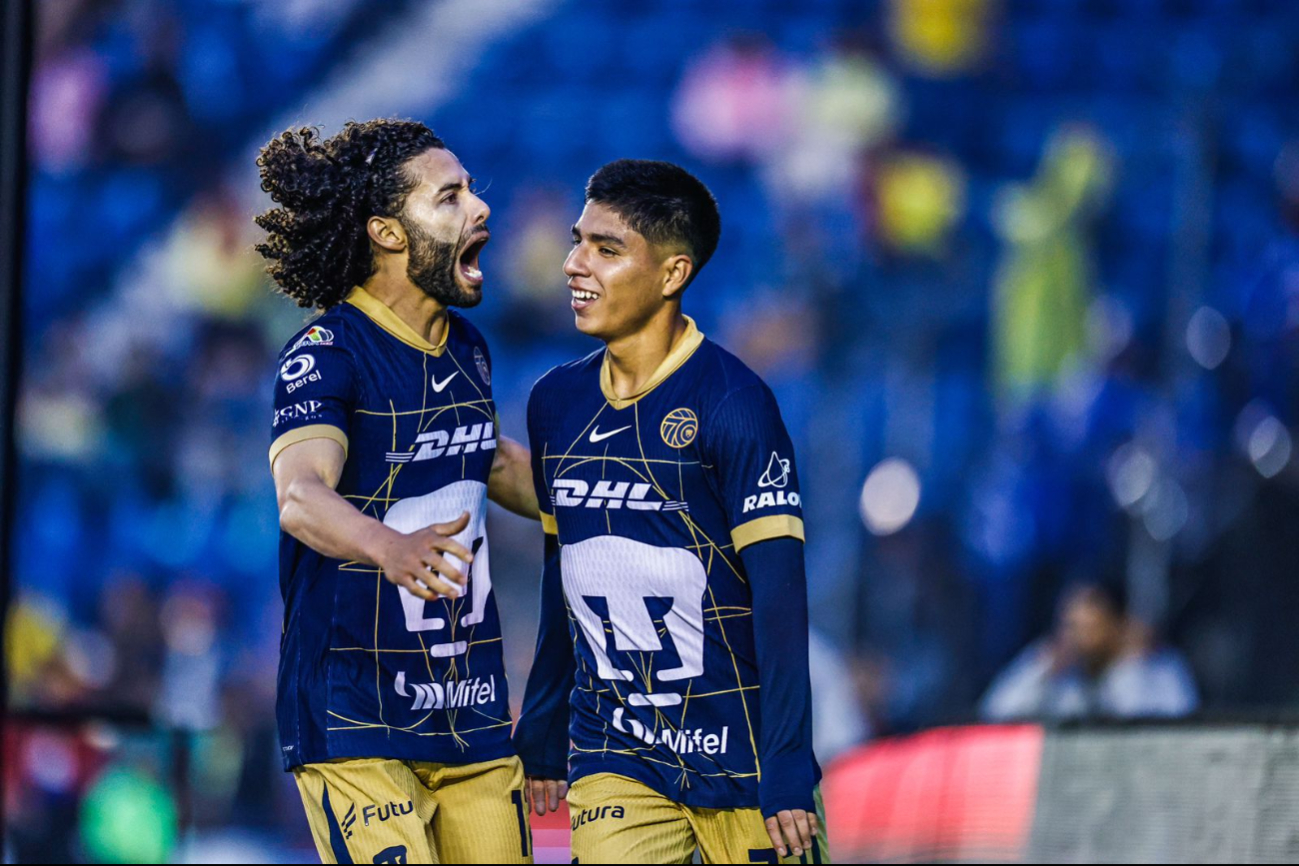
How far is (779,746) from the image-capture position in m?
3.31

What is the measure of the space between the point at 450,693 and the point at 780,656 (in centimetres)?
70

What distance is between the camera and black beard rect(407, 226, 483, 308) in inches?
140

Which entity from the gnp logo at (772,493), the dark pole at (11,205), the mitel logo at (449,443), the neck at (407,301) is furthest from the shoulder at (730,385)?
the dark pole at (11,205)

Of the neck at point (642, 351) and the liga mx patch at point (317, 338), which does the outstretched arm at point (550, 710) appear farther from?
the liga mx patch at point (317, 338)

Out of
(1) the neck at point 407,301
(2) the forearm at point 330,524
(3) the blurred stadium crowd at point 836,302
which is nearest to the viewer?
(2) the forearm at point 330,524

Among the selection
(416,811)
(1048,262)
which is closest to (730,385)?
(416,811)

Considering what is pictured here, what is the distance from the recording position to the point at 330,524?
3.00 m

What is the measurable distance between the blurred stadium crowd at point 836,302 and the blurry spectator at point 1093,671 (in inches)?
3.6

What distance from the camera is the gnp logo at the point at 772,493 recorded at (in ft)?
11.0

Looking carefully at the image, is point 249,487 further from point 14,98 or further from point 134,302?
point 14,98

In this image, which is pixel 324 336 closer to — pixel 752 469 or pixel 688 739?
pixel 752 469

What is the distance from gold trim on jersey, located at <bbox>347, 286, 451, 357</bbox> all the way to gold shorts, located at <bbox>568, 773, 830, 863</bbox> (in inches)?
39.3

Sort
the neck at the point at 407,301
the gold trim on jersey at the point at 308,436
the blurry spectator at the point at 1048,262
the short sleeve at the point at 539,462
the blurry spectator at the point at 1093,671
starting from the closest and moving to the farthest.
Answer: the gold trim on jersey at the point at 308,436 < the neck at the point at 407,301 < the short sleeve at the point at 539,462 < the blurry spectator at the point at 1093,671 < the blurry spectator at the point at 1048,262

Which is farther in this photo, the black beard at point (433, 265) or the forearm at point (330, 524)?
the black beard at point (433, 265)
